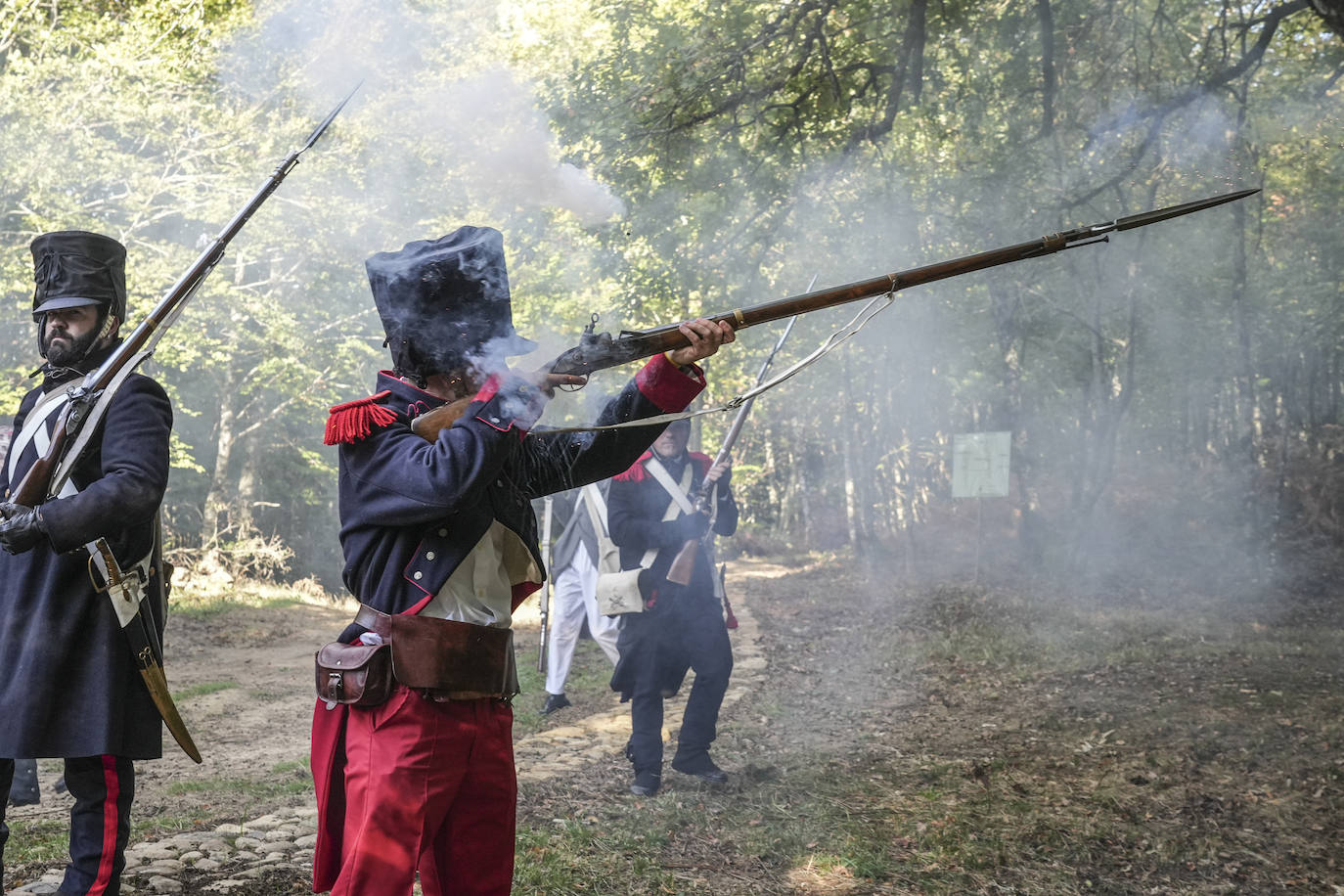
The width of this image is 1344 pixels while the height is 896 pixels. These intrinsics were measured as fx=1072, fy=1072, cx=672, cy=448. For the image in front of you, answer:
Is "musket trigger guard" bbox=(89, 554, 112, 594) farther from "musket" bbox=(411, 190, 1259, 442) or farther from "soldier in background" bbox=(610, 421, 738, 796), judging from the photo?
"soldier in background" bbox=(610, 421, 738, 796)

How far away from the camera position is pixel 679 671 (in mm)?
6211

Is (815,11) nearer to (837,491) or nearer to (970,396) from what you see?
(970,396)

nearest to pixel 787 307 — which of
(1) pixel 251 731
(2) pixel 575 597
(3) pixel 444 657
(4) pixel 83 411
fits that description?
(3) pixel 444 657

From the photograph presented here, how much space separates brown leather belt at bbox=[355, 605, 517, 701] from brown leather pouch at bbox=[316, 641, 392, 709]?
0.09 ft

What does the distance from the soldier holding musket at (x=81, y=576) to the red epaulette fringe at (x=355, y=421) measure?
3.18ft

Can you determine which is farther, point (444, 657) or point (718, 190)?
point (718, 190)

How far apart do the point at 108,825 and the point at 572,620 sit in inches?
216

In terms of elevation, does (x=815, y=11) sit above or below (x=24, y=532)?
above

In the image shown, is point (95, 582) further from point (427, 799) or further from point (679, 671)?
point (679, 671)

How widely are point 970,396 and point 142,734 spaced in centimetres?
2492

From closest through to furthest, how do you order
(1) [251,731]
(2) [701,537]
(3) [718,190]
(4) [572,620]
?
(2) [701,537], (1) [251,731], (4) [572,620], (3) [718,190]

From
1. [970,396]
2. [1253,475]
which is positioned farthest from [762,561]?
[1253,475]

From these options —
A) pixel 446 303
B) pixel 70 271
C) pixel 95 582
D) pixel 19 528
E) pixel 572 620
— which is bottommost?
pixel 572 620

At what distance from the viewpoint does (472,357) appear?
285 cm
